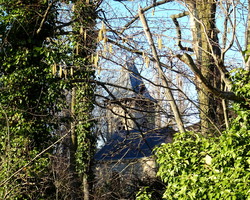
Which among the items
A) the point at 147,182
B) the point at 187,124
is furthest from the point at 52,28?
the point at 147,182

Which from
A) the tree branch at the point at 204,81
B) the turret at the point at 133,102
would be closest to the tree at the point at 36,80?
the turret at the point at 133,102

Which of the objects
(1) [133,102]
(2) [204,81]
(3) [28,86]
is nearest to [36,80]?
(3) [28,86]

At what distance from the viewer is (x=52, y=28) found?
941 cm

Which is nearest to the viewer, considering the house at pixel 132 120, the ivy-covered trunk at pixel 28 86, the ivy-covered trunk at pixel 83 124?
the house at pixel 132 120

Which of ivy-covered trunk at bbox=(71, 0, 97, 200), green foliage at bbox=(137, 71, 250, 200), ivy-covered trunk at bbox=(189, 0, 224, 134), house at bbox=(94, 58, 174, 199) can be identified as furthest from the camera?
ivy-covered trunk at bbox=(71, 0, 97, 200)

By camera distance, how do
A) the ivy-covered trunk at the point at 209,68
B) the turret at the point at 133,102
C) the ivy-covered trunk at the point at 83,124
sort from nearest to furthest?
the turret at the point at 133,102 → the ivy-covered trunk at the point at 209,68 → the ivy-covered trunk at the point at 83,124

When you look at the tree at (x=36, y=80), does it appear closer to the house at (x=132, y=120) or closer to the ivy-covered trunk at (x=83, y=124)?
the ivy-covered trunk at (x=83, y=124)

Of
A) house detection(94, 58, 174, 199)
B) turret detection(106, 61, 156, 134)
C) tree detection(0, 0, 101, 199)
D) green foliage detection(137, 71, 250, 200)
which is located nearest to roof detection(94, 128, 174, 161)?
house detection(94, 58, 174, 199)

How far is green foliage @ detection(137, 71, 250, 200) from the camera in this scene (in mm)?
5207

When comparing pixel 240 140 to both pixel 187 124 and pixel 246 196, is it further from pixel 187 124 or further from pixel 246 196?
pixel 187 124

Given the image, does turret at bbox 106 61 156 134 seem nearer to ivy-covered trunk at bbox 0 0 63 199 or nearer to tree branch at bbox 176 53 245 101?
ivy-covered trunk at bbox 0 0 63 199

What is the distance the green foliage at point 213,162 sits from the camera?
205 inches

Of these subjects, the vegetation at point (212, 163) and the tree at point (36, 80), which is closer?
the vegetation at point (212, 163)

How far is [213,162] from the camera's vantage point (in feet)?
18.2
